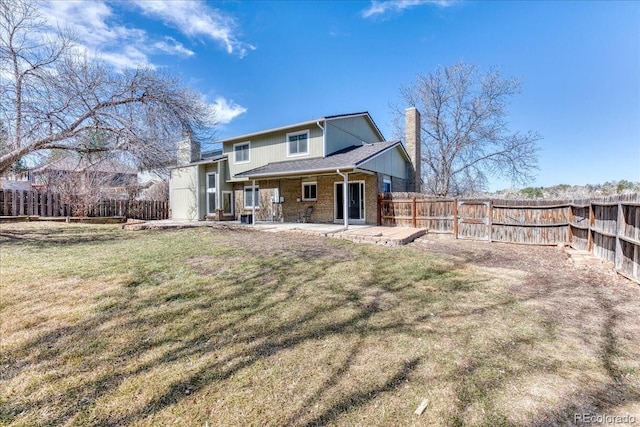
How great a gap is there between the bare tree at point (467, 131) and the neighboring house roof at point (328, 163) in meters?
8.98

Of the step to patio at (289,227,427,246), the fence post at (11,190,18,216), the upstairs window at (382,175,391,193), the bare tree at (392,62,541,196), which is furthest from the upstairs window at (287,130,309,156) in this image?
the fence post at (11,190,18,216)

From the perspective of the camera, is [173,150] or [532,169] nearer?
[173,150]

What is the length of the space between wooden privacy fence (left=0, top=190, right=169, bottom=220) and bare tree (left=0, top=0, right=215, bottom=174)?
9.91 meters

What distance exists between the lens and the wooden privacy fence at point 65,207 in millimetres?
16219

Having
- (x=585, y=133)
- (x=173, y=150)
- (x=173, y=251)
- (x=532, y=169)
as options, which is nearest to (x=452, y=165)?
(x=532, y=169)

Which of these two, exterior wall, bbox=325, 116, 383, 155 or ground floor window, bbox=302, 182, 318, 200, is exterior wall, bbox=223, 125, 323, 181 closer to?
exterior wall, bbox=325, 116, 383, 155

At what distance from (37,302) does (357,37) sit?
17.4m

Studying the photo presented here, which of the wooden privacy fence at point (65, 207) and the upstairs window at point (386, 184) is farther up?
the upstairs window at point (386, 184)

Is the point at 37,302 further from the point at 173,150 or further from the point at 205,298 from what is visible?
the point at 173,150

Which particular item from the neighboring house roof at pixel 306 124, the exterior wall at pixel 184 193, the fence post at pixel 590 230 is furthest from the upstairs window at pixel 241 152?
the fence post at pixel 590 230

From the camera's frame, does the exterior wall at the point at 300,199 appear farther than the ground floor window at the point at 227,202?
No

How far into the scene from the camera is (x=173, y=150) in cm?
1073

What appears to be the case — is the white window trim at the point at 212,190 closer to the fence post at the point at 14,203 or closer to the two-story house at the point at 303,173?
the two-story house at the point at 303,173

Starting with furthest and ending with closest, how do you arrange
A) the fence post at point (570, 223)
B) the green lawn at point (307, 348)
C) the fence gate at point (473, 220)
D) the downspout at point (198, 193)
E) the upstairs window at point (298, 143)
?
the downspout at point (198, 193)
the upstairs window at point (298, 143)
the fence gate at point (473, 220)
the fence post at point (570, 223)
the green lawn at point (307, 348)
